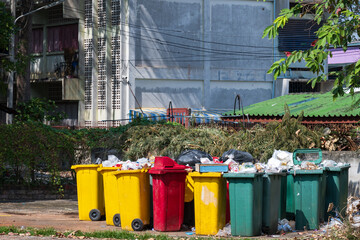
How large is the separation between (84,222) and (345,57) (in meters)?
40.6

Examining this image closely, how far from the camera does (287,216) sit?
42.4ft

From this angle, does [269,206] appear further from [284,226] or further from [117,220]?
[117,220]

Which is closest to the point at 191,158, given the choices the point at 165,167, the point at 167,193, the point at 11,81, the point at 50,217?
the point at 165,167

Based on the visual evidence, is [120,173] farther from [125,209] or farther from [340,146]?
[340,146]

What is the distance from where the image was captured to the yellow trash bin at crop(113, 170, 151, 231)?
11.8m

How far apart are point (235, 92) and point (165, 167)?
1092 inches

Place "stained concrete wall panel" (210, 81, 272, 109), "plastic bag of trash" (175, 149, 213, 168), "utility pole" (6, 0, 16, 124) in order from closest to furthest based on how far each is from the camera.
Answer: "plastic bag of trash" (175, 149, 213, 168)
"utility pole" (6, 0, 16, 124)
"stained concrete wall panel" (210, 81, 272, 109)

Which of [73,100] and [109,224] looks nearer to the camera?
[109,224]

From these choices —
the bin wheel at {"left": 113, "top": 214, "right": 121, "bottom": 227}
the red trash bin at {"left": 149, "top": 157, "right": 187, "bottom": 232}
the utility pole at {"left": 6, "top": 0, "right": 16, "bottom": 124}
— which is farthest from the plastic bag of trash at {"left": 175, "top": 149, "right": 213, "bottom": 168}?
the utility pole at {"left": 6, "top": 0, "right": 16, "bottom": 124}

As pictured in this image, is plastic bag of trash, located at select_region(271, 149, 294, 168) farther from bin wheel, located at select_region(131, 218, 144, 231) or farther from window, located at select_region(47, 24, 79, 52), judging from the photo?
window, located at select_region(47, 24, 79, 52)

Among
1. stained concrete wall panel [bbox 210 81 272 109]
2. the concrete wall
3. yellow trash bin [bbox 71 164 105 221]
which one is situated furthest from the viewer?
stained concrete wall panel [bbox 210 81 272 109]

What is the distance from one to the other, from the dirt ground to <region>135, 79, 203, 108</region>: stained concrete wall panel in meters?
19.8

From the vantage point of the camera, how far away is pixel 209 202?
11.3m

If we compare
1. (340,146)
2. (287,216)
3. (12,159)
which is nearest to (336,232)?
(287,216)
